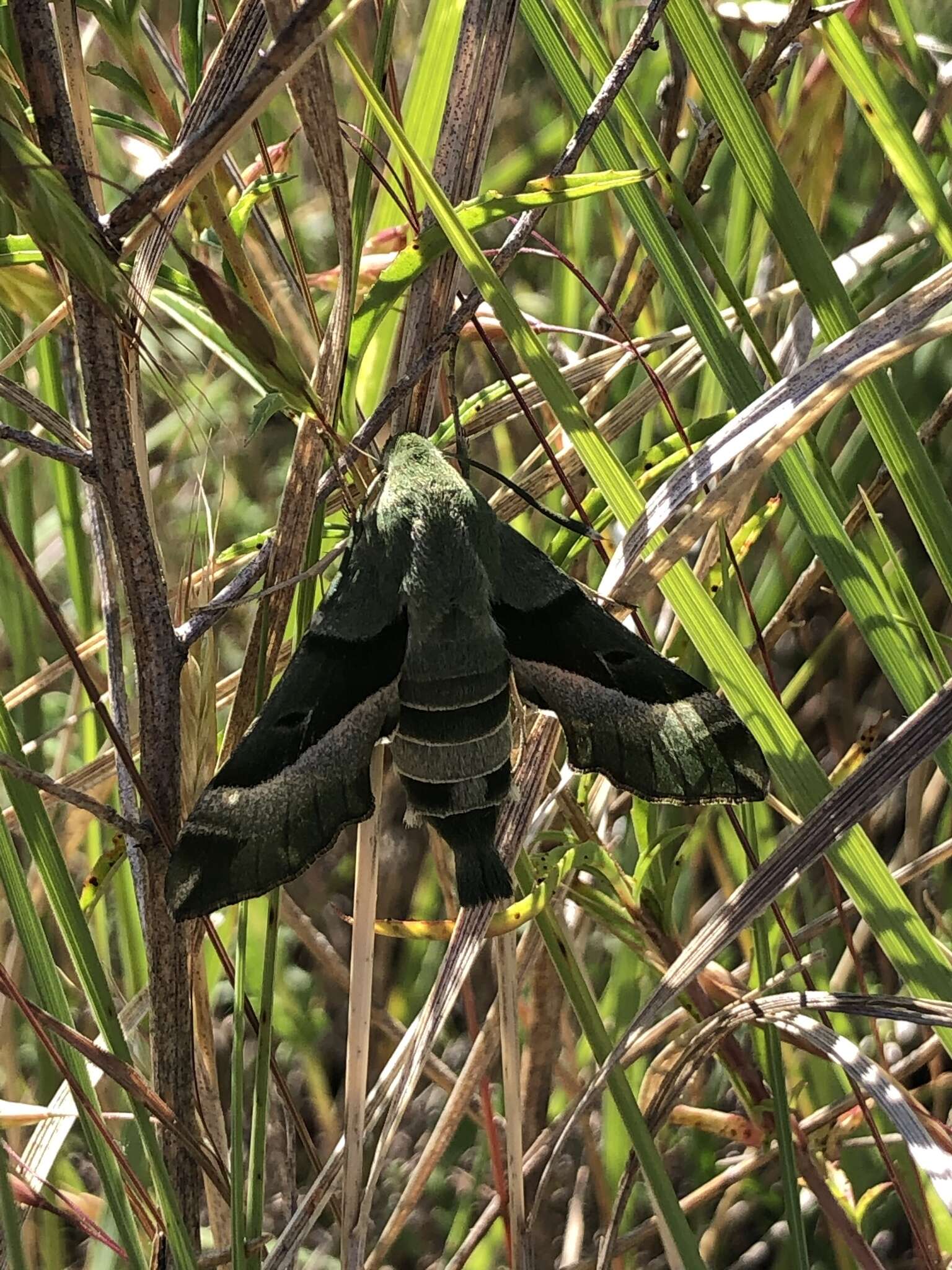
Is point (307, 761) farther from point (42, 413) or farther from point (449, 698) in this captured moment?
point (42, 413)

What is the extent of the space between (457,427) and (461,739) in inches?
11.0

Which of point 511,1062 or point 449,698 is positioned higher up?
point 449,698

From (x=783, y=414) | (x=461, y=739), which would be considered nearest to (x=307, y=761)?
(x=461, y=739)

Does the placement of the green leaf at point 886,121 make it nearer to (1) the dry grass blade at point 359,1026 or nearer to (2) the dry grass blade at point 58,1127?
(1) the dry grass blade at point 359,1026

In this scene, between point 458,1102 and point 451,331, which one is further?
point 458,1102

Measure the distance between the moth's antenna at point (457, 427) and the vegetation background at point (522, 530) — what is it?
1 cm

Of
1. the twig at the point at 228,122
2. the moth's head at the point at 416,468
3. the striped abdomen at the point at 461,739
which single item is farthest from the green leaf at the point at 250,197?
the striped abdomen at the point at 461,739

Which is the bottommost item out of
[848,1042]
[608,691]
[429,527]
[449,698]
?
[848,1042]

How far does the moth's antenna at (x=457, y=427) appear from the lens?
3.17 ft

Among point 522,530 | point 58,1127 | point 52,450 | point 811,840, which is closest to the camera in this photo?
point 52,450

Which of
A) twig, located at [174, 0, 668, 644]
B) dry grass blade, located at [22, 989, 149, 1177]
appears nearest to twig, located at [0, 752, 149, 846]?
twig, located at [174, 0, 668, 644]

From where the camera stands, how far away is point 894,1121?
0.93m

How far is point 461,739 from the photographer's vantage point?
931 millimetres

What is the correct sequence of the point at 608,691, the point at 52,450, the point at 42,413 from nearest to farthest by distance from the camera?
the point at 52,450 → the point at 42,413 → the point at 608,691
